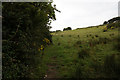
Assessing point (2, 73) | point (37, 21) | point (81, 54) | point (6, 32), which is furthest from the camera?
point (81, 54)

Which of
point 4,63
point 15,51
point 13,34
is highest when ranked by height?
point 13,34

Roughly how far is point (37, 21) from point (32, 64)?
6.39 feet

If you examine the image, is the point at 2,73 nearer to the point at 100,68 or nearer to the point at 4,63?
the point at 4,63

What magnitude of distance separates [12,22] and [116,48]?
5.32 m

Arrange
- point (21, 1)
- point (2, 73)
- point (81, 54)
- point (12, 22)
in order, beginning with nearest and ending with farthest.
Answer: point (2, 73) < point (12, 22) < point (21, 1) < point (81, 54)

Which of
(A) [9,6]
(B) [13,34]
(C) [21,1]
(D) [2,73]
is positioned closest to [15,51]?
(B) [13,34]

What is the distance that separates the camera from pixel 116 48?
5020mm

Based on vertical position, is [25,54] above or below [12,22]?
below

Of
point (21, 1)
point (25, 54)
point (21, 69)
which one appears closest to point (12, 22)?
point (21, 1)

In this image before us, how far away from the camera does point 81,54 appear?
197 inches

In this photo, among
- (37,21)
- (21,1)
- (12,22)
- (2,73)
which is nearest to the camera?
(2,73)

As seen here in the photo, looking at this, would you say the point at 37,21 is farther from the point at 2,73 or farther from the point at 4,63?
the point at 2,73

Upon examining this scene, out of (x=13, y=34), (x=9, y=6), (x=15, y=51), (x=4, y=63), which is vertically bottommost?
(x=4, y=63)

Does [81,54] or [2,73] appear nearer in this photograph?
[2,73]
